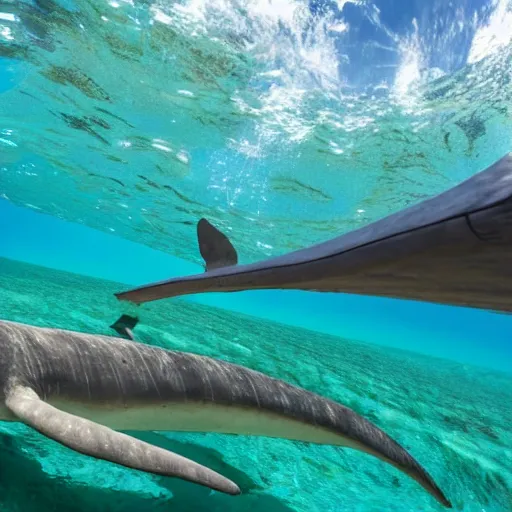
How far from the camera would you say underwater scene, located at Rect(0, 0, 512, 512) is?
165 centimetres

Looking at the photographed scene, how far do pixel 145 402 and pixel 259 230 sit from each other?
28.6m

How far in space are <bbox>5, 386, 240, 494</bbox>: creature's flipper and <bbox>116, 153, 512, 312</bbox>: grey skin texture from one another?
1.11m

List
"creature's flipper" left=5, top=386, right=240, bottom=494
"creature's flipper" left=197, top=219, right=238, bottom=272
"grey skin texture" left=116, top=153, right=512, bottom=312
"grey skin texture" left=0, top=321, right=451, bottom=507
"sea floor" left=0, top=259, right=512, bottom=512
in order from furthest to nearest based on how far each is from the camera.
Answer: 1. "creature's flipper" left=197, top=219, right=238, bottom=272
2. "sea floor" left=0, top=259, right=512, bottom=512
3. "grey skin texture" left=0, top=321, right=451, bottom=507
4. "creature's flipper" left=5, top=386, right=240, bottom=494
5. "grey skin texture" left=116, top=153, right=512, bottom=312

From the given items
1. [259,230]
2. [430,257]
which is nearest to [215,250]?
[430,257]

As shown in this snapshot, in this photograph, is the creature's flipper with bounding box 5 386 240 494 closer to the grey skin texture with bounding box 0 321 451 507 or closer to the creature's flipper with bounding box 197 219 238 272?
the grey skin texture with bounding box 0 321 451 507

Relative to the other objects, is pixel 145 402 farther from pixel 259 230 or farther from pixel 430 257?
pixel 259 230

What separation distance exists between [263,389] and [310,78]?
A: 38.4 ft

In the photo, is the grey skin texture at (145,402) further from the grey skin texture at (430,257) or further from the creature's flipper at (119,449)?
the grey skin texture at (430,257)

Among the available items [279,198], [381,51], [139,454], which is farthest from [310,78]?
[139,454]

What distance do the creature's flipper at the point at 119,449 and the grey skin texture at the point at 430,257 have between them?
1.11 metres

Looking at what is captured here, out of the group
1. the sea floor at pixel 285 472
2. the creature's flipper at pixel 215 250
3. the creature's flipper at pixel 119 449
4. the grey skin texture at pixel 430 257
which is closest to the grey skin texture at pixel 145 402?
the creature's flipper at pixel 119 449

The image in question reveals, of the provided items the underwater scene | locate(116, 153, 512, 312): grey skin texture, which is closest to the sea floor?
the underwater scene

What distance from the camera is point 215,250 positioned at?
11.0ft

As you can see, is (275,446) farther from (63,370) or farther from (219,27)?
(219,27)
